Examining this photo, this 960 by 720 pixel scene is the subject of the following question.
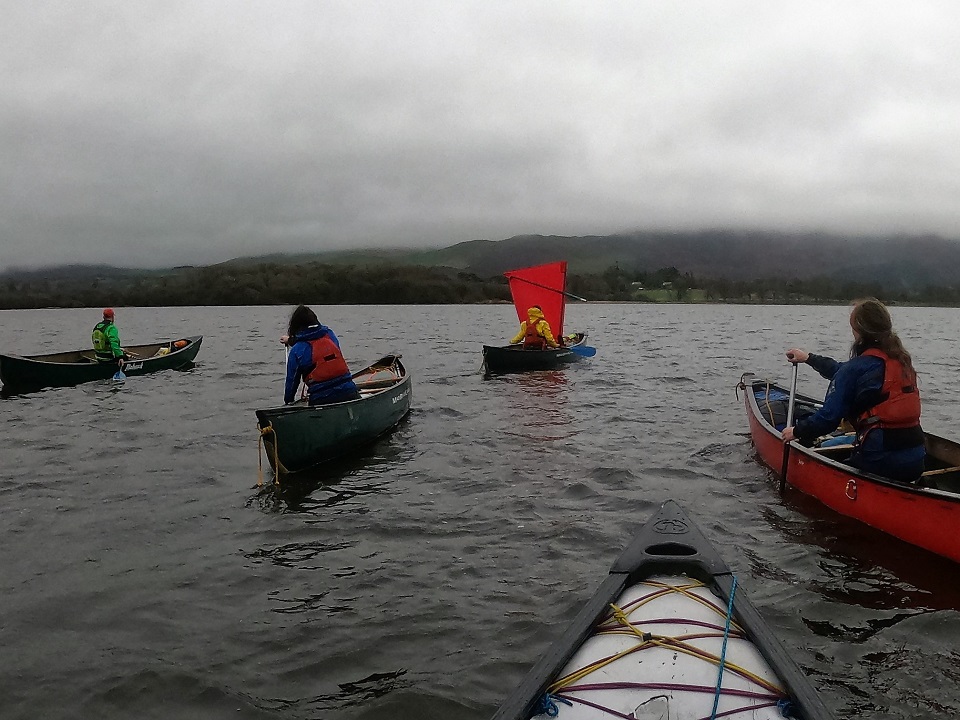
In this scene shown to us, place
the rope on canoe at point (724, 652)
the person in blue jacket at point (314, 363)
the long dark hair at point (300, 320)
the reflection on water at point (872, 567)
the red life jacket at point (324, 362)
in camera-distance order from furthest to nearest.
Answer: the red life jacket at point (324, 362)
the person in blue jacket at point (314, 363)
the long dark hair at point (300, 320)
the reflection on water at point (872, 567)
the rope on canoe at point (724, 652)

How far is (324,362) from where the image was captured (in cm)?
1062

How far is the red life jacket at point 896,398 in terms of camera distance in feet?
22.9

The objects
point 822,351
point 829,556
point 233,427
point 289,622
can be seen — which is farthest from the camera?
point 822,351

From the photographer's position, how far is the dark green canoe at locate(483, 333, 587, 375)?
20422 mm

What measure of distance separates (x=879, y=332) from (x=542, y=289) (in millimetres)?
18040

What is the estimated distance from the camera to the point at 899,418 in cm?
707

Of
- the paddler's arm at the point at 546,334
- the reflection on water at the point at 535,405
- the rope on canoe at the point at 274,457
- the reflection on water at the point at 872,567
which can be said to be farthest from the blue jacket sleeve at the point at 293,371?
the paddler's arm at the point at 546,334

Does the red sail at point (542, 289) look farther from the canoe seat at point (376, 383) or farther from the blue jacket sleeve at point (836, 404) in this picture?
the blue jacket sleeve at point (836, 404)

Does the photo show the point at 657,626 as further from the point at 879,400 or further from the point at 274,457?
the point at 274,457

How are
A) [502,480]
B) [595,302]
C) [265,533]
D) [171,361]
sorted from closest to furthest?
[265,533]
[502,480]
[171,361]
[595,302]

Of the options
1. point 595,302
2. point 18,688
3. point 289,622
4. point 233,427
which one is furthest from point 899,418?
point 595,302

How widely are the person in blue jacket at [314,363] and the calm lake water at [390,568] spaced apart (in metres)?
1.21

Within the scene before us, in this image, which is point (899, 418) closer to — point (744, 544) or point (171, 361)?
point (744, 544)

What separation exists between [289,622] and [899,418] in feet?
20.2
